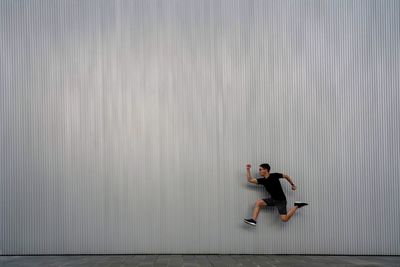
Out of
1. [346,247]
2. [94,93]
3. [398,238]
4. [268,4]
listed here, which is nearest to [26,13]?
[94,93]

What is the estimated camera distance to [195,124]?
7957 millimetres

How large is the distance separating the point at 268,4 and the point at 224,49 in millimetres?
1262

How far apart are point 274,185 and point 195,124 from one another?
188cm

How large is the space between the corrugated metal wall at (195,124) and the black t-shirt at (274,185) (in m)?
0.28

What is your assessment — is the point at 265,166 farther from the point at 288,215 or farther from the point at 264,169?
the point at 288,215

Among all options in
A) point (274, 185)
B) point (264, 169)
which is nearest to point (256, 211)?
point (274, 185)

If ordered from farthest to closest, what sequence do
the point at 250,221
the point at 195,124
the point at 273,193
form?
the point at 195,124
the point at 273,193
the point at 250,221

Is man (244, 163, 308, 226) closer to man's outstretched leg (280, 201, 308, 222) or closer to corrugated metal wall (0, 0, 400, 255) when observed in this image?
man's outstretched leg (280, 201, 308, 222)

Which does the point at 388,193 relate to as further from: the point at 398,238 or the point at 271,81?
the point at 271,81

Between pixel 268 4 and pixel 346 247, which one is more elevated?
pixel 268 4

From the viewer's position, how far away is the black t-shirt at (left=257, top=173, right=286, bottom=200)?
763 cm

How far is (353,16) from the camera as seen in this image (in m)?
8.12

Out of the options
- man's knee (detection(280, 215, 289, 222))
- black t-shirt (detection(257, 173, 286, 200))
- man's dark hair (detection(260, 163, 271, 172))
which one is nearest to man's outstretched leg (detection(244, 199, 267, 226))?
black t-shirt (detection(257, 173, 286, 200))

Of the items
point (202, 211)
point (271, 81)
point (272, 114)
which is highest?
point (271, 81)
